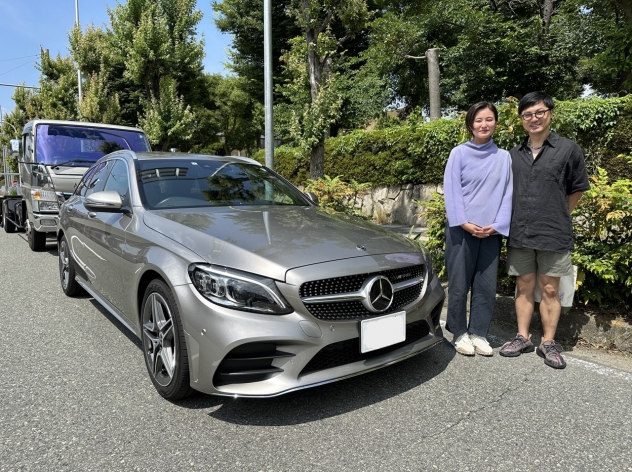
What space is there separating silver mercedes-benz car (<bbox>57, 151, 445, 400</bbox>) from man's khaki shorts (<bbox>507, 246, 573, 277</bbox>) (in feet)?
2.42

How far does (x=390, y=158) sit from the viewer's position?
10.9 m

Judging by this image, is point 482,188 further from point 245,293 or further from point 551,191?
point 245,293

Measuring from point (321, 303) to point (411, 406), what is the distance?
85 centimetres

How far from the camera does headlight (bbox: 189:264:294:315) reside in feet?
7.61

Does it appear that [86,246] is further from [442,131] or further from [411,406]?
[442,131]

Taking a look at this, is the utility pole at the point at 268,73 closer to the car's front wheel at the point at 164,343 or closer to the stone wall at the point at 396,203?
the stone wall at the point at 396,203

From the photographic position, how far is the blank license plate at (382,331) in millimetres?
2457

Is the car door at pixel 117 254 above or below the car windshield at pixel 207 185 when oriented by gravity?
below

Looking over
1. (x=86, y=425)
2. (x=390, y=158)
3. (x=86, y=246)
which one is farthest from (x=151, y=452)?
(x=390, y=158)

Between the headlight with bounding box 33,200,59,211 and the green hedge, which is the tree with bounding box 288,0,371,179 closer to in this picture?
the green hedge

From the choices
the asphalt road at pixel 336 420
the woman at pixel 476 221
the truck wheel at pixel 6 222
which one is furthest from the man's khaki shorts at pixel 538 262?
the truck wheel at pixel 6 222

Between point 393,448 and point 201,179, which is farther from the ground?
point 201,179

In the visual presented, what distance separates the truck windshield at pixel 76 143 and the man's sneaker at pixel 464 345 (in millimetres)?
6781

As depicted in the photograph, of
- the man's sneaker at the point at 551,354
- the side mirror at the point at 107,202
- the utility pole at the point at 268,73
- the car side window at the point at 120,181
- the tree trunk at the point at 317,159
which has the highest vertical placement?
the utility pole at the point at 268,73
